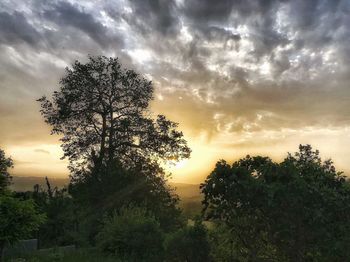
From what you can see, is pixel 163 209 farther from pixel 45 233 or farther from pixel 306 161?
pixel 306 161

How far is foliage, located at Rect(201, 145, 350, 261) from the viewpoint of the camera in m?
11.0

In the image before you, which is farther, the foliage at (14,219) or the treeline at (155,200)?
the foliage at (14,219)

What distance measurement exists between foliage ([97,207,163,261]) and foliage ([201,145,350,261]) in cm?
805

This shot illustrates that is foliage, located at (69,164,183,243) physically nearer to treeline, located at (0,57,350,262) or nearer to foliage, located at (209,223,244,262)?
treeline, located at (0,57,350,262)

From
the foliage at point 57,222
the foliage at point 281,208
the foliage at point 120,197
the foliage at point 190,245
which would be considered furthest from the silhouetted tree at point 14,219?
the foliage at point 120,197

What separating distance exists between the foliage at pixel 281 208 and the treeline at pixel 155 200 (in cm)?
3

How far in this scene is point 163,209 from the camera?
2848cm

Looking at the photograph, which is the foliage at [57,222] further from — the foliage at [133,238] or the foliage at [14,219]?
the foliage at [14,219]

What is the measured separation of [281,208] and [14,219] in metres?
10.9

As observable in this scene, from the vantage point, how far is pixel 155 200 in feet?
96.3

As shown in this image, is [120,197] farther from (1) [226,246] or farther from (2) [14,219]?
(1) [226,246]

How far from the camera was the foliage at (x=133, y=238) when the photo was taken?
64.4ft

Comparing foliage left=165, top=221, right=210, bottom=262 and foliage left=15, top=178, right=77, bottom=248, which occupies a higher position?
foliage left=15, top=178, right=77, bottom=248

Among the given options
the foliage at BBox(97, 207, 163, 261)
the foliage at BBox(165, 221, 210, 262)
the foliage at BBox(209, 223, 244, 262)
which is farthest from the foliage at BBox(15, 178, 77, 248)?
the foliage at BBox(209, 223, 244, 262)
